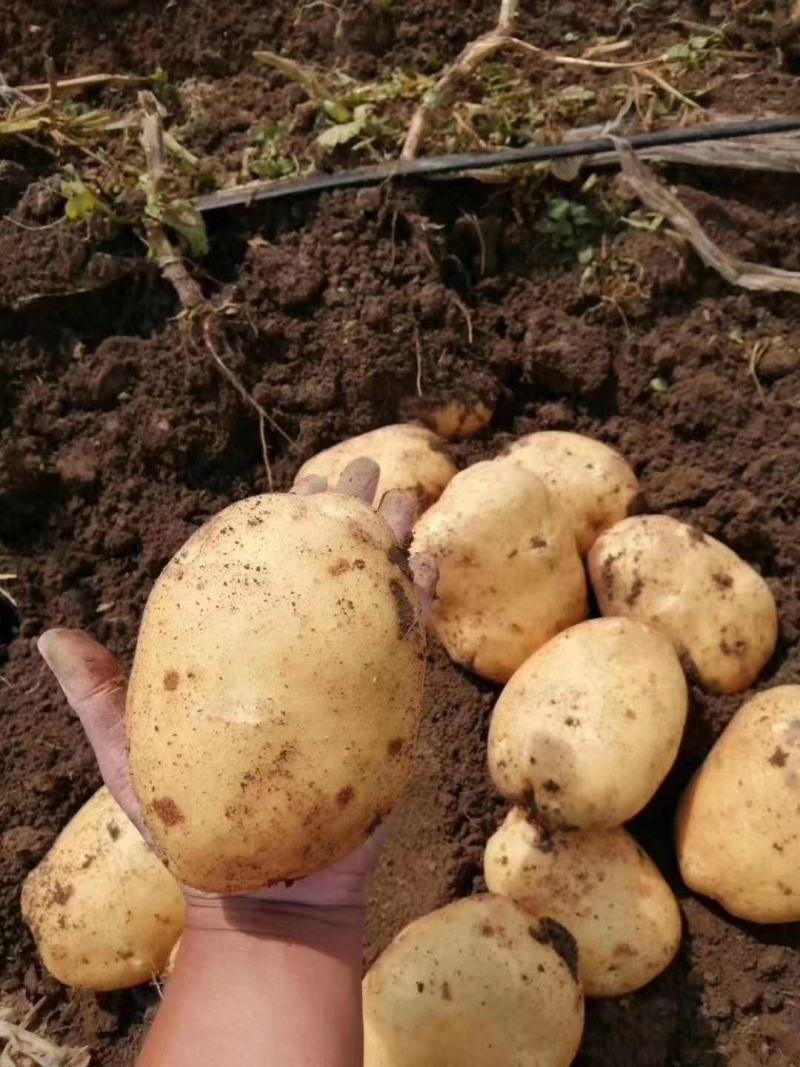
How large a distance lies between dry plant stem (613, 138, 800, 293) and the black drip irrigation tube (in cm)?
8

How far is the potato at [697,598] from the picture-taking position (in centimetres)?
200

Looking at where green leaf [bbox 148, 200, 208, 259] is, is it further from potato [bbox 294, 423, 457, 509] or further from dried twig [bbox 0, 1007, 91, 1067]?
dried twig [bbox 0, 1007, 91, 1067]

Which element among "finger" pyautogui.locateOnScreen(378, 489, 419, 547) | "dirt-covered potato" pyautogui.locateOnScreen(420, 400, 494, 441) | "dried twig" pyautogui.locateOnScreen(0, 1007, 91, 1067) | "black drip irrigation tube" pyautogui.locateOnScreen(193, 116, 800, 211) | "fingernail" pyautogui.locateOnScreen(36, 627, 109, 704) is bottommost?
"dried twig" pyautogui.locateOnScreen(0, 1007, 91, 1067)

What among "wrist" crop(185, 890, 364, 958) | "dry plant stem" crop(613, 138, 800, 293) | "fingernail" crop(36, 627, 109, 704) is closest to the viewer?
"wrist" crop(185, 890, 364, 958)

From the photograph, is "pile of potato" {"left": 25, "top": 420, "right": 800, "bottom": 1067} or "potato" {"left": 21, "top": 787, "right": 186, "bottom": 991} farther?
"potato" {"left": 21, "top": 787, "right": 186, "bottom": 991}

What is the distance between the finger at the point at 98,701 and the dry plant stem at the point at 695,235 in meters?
1.72

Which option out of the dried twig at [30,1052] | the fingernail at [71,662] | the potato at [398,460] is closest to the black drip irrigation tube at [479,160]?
the potato at [398,460]

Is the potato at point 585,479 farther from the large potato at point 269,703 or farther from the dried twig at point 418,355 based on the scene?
the large potato at point 269,703

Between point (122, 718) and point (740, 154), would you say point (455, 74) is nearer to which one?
point (740, 154)

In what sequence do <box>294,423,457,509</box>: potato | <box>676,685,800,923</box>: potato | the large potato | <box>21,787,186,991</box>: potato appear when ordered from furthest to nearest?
<box>294,423,457,509</box>: potato, <box>21,787,186,991</box>: potato, <box>676,685,800,923</box>: potato, the large potato

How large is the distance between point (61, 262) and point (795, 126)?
192cm

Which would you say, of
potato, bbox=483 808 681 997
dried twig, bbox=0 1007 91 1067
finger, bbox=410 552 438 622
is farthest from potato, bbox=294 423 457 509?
dried twig, bbox=0 1007 91 1067

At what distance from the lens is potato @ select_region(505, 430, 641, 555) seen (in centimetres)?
216

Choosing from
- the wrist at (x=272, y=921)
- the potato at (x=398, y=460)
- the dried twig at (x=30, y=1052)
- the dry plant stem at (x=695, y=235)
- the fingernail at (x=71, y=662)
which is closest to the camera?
the wrist at (x=272, y=921)
